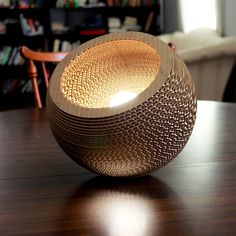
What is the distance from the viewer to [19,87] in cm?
488

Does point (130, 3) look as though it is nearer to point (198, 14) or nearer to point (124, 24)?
point (124, 24)

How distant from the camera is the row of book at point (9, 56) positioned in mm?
4703

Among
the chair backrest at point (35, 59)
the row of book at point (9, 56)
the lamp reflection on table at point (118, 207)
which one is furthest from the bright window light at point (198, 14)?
the lamp reflection on table at point (118, 207)

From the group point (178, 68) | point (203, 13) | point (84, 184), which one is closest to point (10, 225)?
point (84, 184)

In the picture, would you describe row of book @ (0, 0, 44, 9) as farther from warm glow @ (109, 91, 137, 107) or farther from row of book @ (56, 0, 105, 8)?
warm glow @ (109, 91, 137, 107)

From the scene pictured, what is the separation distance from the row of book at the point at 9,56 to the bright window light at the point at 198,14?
1785 millimetres

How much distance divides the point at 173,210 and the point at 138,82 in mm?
302

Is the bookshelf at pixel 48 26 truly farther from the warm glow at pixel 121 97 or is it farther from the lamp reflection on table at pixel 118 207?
the lamp reflection on table at pixel 118 207

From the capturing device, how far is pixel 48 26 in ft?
15.7

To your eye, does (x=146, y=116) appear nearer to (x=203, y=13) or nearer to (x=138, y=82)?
(x=138, y=82)

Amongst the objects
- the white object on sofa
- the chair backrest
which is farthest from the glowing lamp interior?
the white object on sofa

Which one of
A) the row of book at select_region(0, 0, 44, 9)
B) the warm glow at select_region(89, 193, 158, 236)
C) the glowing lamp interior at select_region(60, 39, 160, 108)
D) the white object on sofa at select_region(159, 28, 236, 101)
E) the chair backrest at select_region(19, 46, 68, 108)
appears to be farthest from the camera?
the row of book at select_region(0, 0, 44, 9)

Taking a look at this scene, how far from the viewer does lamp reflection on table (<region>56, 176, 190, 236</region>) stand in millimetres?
472

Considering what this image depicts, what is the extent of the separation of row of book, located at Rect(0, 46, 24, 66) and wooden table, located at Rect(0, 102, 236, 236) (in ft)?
13.3
